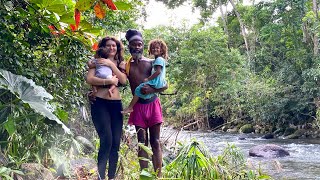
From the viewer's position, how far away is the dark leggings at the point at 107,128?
8.75 feet

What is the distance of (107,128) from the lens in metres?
2.67

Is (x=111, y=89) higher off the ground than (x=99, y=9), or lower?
lower

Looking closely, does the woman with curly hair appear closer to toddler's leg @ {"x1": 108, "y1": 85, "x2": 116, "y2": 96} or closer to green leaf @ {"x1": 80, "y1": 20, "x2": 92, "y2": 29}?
toddler's leg @ {"x1": 108, "y1": 85, "x2": 116, "y2": 96}

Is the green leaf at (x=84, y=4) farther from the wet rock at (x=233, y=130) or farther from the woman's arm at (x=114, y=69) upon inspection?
the wet rock at (x=233, y=130)

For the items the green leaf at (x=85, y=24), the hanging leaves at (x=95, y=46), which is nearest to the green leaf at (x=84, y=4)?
the green leaf at (x=85, y=24)

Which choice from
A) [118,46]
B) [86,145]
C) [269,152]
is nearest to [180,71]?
[269,152]

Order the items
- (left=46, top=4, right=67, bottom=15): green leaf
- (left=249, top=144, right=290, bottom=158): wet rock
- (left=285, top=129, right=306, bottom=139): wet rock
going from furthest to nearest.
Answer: (left=285, top=129, right=306, bottom=139): wet rock
(left=249, top=144, right=290, bottom=158): wet rock
(left=46, top=4, right=67, bottom=15): green leaf

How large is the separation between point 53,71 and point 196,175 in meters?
1.37

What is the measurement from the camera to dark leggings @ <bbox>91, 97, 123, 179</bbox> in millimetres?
2666

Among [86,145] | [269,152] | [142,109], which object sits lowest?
[269,152]

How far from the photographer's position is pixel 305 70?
546 inches

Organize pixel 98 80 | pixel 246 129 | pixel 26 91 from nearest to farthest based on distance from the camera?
pixel 26 91 < pixel 98 80 < pixel 246 129

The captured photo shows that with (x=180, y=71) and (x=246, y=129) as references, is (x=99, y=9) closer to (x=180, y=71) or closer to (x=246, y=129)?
(x=180, y=71)

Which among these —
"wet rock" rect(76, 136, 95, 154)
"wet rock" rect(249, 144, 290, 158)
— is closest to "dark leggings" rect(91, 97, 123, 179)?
"wet rock" rect(76, 136, 95, 154)
